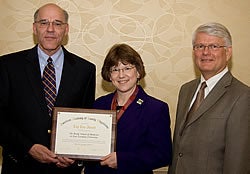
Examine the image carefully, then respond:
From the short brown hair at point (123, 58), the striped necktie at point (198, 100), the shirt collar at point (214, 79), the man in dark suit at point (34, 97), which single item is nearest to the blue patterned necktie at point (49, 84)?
the man in dark suit at point (34, 97)

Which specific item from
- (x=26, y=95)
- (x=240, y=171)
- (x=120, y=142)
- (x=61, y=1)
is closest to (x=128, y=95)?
(x=120, y=142)

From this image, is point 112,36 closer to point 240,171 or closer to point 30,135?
point 30,135

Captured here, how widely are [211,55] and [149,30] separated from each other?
102cm

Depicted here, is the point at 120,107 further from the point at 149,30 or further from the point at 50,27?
the point at 149,30

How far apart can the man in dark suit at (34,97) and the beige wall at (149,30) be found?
66 centimetres

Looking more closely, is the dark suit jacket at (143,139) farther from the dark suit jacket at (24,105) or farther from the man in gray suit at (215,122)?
the dark suit jacket at (24,105)

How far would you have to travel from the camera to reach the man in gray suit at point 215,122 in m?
2.12

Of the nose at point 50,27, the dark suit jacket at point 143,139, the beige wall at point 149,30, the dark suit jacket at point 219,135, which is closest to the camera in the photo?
the dark suit jacket at point 219,135

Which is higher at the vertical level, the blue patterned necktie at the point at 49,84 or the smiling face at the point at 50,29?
the smiling face at the point at 50,29

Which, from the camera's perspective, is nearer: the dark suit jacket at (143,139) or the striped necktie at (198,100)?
the dark suit jacket at (143,139)

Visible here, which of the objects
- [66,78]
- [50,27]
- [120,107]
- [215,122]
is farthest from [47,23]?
[215,122]

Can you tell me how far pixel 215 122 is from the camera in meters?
2.18

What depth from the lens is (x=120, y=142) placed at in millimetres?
2291

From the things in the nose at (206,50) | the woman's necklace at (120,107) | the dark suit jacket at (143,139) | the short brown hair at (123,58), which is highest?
the nose at (206,50)
